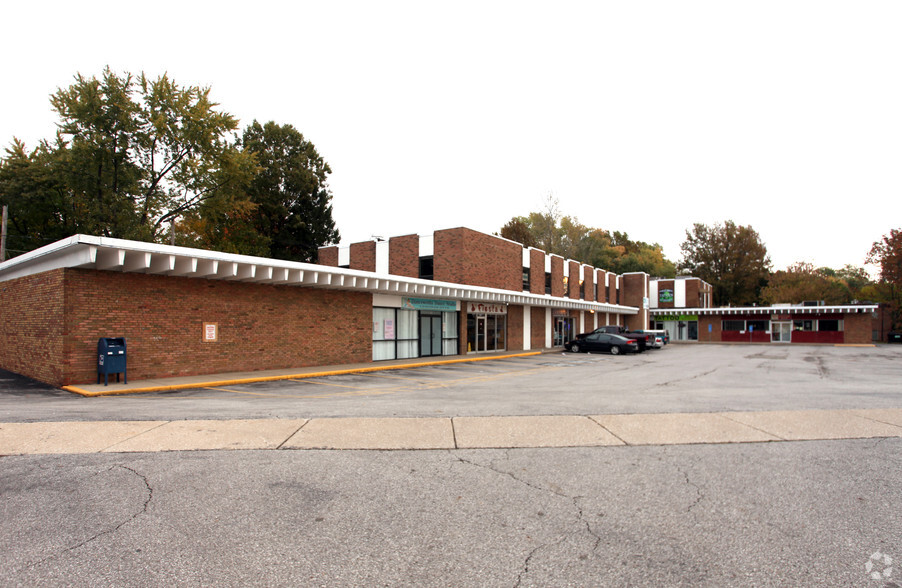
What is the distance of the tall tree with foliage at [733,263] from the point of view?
72062 millimetres

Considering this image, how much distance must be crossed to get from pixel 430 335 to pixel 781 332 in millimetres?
43907

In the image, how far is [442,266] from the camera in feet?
97.2

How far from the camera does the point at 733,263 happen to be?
2864 inches

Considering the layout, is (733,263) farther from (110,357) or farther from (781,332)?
(110,357)

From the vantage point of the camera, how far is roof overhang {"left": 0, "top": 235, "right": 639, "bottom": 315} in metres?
12.8

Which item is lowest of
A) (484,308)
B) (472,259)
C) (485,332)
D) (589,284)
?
(485,332)

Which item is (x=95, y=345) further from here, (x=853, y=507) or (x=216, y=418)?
(x=853, y=507)

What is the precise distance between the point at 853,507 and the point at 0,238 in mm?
45929

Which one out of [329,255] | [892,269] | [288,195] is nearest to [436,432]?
[329,255]

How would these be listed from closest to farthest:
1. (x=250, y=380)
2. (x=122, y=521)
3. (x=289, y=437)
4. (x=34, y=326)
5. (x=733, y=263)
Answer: (x=122, y=521)
(x=289, y=437)
(x=34, y=326)
(x=250, y=380)
(x=733, y=263)

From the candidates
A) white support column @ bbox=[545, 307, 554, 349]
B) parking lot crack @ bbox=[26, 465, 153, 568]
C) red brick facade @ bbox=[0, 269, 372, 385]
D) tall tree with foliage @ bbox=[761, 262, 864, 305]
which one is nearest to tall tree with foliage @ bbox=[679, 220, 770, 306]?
tall tree with foliage @ bbox=[761, 262, 864, 305]

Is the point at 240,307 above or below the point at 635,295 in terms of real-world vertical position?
below

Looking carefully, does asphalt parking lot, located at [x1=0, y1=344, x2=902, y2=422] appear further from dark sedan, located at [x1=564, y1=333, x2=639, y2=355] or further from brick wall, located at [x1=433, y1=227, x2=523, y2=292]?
dark sedan, located at [x1=564, y1=333, x2=639, y2=355]

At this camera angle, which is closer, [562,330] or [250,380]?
[250,380]
